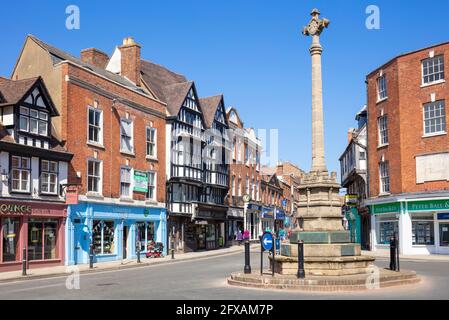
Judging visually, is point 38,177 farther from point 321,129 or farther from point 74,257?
point 321,129

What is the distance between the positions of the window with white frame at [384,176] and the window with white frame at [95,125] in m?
19.8

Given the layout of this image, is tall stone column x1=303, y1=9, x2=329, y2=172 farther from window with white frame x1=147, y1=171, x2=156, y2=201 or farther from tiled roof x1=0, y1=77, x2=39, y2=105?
window with white frame x1=147, y1=171, x2=156, y2=201

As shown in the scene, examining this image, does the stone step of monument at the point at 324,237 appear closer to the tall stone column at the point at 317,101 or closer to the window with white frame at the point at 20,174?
the tall stone column at the point at 317,101

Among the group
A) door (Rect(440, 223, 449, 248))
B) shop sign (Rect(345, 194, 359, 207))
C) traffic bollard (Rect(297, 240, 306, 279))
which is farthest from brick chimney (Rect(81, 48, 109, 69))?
traffic bollard (Rect(297, 240, 306, 279))

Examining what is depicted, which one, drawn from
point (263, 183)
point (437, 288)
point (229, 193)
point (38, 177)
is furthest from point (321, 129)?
point (263, 183)

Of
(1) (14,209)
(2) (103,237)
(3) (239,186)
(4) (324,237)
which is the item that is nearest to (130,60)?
(2) (103,237)

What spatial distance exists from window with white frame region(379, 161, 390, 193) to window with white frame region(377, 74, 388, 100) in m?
4.87

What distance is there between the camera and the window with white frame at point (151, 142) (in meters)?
37.8

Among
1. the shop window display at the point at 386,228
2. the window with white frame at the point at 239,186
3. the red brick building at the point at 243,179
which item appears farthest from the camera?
the window with white frame at the point at 239,186

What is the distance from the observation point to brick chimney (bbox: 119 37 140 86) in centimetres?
4006

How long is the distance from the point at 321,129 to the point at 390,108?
20.7 meters

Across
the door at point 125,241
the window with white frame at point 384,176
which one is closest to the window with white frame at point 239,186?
the window with white frame at point 384,176

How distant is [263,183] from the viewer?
63.9 metres

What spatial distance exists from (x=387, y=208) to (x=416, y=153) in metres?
4.48
